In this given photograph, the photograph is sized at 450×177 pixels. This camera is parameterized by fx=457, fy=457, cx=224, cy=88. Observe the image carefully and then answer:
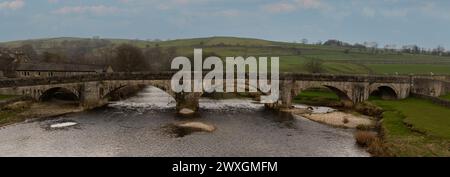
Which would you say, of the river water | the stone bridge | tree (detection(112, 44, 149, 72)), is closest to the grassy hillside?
tree (detection(112, 44, 149, 72))

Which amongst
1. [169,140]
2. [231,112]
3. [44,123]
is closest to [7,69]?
[44,123]

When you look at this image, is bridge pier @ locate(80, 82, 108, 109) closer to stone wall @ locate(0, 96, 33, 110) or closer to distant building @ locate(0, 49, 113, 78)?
stone wall @ locate(0, 96, 33, 110)

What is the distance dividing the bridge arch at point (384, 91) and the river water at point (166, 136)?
782 inches

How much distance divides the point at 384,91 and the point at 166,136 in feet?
144

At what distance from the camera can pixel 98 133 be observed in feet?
150

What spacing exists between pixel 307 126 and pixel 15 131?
102ft

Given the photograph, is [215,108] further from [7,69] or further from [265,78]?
[7,69]

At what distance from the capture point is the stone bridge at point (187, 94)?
6019 centimetres

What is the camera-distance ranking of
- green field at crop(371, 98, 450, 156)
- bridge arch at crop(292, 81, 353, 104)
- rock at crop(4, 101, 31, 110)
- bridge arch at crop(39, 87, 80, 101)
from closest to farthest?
green field at crop(371, 98, 450, 156), rock at crop(4, 101, 31, 110), bridge arch at crop(39, 87, 80, 101), bridge arch at crop(292, 81, 353, 104)

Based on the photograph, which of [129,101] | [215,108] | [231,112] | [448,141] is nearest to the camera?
[448,141]

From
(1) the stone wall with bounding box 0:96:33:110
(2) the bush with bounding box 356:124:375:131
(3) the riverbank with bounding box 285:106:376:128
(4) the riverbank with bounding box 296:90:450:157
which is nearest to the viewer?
(4) the riverbank with bounding box 296:90:450:157

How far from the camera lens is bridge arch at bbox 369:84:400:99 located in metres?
71.0

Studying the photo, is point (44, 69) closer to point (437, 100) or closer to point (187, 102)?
point (187, 102)

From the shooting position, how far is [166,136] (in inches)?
1764
